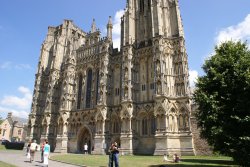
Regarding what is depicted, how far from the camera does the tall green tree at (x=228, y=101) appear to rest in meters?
15.9

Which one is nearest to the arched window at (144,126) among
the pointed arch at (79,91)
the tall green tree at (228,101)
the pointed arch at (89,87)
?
the pointed arch at (89,87)

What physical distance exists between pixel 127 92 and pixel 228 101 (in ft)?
69.3

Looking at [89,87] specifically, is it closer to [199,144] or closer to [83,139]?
[83,139]

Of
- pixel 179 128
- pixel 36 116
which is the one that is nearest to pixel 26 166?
pixel 179 128

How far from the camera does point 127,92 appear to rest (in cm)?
3700

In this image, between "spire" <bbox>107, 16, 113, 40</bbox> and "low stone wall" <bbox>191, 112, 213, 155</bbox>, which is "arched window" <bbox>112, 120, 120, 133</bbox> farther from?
"spire" <bbox>107, 16, 113, 40</bbox>

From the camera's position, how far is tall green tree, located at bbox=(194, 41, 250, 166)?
15922mm

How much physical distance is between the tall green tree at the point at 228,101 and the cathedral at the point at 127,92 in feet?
45.2

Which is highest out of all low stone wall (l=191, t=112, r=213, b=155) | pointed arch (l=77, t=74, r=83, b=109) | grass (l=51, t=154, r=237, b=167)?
pointed arch (l=77, t=74, r=83, b=109)

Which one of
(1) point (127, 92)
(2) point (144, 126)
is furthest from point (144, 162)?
(1) point (127, 92)

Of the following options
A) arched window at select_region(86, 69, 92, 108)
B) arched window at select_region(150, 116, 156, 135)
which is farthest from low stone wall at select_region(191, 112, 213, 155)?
arched window at select_region(86, 69, 92, 108)

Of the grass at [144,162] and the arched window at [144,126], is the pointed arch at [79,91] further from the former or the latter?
the grass at [144,162]

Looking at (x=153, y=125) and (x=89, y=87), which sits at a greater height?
(x=89, y=87)

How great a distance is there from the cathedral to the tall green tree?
13.8 metres
